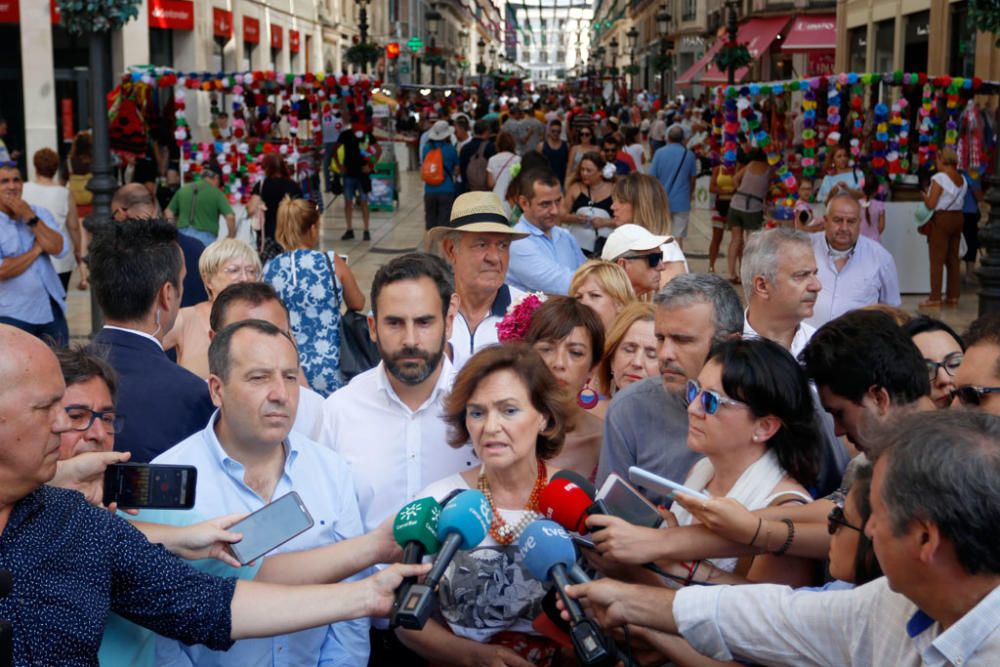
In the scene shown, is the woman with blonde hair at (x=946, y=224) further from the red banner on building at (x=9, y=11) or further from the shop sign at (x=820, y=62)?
the shop sign at (x=820, y=62)

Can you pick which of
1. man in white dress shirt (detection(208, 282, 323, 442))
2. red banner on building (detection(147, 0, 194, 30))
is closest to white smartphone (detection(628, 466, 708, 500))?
man in white dress shirt (detection(208, 282, 323, 442))

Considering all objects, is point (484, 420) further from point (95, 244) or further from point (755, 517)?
point (95, 244)

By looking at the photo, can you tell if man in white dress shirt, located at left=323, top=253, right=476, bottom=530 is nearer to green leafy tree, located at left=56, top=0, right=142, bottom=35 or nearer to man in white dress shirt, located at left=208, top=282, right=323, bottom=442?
man in white dress shirt, located at left=208, top=282, right=323, bottom=442

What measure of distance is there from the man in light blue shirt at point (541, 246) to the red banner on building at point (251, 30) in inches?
1195

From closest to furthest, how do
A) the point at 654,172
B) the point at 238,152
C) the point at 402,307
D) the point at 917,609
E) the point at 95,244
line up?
the point at 917,609 → the point at 402,307 → the point at 95,244 → the point at 654,172 → the point at 238,152

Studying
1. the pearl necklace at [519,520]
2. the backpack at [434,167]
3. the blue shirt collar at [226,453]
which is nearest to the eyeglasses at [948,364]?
the pearl necklace at [519,520]

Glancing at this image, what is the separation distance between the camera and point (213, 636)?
10.1 ft

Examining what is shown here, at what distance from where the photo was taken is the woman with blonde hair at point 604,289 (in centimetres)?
623

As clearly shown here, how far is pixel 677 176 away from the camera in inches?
643

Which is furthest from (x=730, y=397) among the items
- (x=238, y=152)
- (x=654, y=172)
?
(x=238, y=152)

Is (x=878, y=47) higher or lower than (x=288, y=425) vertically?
higher

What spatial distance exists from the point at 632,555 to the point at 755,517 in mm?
366

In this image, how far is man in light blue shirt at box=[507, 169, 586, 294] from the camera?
312 inches

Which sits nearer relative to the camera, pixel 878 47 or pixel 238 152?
pixel 238 152
